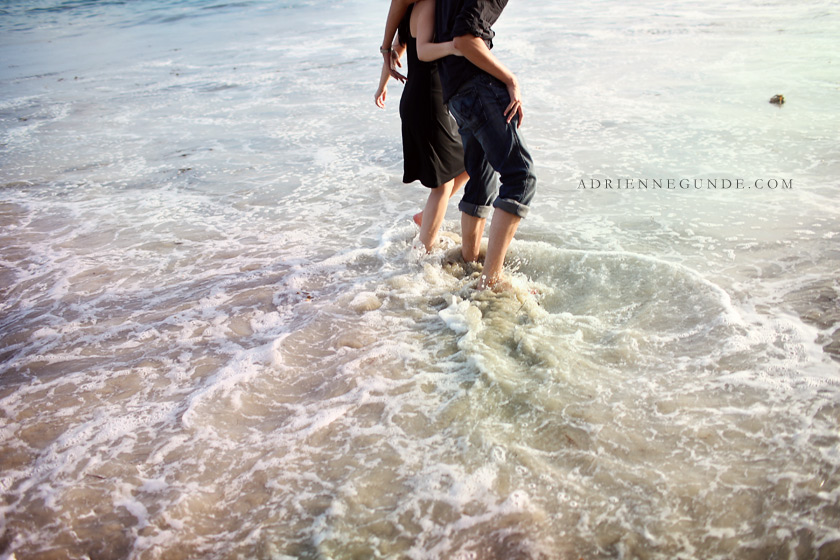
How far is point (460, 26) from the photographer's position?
299cm

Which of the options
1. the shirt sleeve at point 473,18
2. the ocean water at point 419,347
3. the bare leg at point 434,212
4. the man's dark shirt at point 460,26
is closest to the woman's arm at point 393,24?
the man's dark shirt at point 460,26

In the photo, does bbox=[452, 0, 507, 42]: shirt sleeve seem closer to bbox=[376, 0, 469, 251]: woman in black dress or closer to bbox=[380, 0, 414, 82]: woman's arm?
bbox=[376, 0, 469, 251]: woman in black dress

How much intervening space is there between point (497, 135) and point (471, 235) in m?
0.88

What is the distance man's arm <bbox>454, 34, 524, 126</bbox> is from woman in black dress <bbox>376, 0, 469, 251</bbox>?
342 mm

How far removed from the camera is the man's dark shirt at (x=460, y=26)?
9.79 feet

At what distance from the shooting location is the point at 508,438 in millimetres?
2547

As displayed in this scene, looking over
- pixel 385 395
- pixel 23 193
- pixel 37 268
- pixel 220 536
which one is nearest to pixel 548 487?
pixel 385 395

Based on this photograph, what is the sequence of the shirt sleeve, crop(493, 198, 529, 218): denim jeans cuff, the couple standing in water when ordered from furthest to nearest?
crop(493, 198, 529, 218): denim jeans cuff < the couple standing in water < the shirt sleeve

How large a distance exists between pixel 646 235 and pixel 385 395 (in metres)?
2.54

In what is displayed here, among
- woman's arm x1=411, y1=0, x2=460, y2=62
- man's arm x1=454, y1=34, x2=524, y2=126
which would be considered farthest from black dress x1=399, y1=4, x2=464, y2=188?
man's arm x1=454, y1=34, x2=524, y2=126

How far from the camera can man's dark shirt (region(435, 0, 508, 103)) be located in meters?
2.98

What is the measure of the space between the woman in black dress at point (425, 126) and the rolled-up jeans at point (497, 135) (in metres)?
0.31

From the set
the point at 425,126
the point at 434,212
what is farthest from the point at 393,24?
the point at 434,212

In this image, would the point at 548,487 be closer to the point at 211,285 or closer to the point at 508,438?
the point at 508,438
